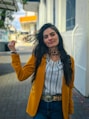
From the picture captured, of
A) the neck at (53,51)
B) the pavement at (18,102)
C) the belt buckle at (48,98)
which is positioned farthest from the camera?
the pavement at (18,102)

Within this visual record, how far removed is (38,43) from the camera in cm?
413

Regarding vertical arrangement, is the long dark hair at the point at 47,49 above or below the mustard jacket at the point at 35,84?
above

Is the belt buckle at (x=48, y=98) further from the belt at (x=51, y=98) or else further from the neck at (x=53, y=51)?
the neck at (x=53, y=51)

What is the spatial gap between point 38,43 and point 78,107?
435cm

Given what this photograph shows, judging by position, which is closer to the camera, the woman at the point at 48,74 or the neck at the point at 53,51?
the woman at the point at 48,74

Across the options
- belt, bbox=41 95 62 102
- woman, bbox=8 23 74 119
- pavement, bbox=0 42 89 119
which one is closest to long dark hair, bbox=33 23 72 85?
woman, bbox=8 23 74 119

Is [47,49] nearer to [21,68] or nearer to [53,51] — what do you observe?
[53,51]

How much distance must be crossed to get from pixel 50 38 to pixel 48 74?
0.37 metres

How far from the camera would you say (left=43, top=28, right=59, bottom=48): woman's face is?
4.03 metres

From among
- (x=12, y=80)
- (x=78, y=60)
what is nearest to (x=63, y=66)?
(x=78, y=60)

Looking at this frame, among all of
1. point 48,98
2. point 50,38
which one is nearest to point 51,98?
point 48,98

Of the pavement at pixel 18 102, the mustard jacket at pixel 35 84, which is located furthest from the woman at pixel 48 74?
the pavement at pixel 18 102

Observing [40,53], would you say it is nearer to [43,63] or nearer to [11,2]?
[43,63]

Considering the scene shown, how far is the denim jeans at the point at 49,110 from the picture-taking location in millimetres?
3951
